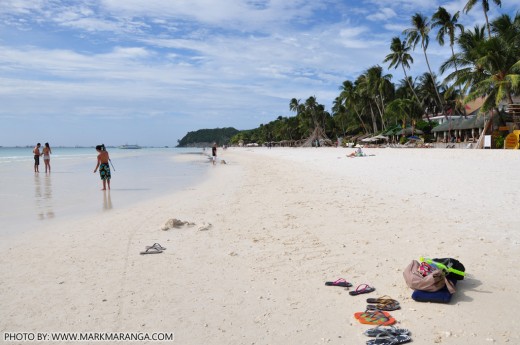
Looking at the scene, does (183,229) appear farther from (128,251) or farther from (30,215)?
(30,215)

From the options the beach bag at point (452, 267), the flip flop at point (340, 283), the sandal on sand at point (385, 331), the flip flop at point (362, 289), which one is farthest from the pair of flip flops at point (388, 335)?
the beach bag at point (452, 267)

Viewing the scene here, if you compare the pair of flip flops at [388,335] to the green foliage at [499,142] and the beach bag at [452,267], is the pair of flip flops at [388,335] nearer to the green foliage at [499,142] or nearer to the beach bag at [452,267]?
the beach bag at [452,267]

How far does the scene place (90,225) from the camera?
273 inches

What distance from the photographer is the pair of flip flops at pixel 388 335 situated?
2770 millimetres

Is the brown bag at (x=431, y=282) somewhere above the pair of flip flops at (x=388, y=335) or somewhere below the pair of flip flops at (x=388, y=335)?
above

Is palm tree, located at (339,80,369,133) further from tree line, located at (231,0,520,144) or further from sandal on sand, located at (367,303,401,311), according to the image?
sandal on sand, located at (367,303,401,311)

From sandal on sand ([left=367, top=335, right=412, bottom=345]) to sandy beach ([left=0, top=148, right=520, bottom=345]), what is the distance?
8 centimetres

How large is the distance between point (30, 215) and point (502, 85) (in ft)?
88.3

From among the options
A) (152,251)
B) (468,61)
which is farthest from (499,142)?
(152,251)

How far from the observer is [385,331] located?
289 cm

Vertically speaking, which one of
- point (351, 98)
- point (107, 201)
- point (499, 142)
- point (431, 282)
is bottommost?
point (107, 201)

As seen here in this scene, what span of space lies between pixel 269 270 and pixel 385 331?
1.69 meters

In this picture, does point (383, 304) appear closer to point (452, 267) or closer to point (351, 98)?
point (452, 267)

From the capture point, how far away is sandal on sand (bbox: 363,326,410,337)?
288cm
